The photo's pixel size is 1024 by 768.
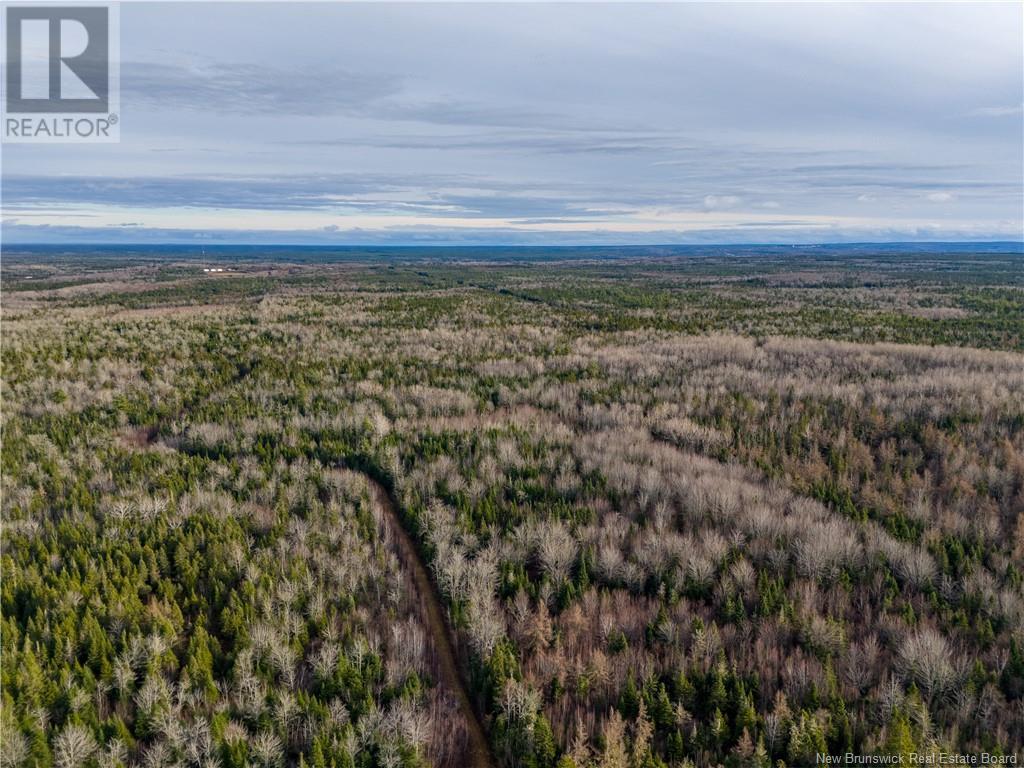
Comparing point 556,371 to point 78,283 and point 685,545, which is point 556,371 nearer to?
point 685,545

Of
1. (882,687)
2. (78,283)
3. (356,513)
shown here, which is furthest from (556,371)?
(78,283)

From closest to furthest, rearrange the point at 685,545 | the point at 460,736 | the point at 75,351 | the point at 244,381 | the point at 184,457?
the point at 460,736
the point at 685,545
the point at 184,457
the point at 244,381
the point at 75,351

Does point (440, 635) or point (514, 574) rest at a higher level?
point (514, 574)

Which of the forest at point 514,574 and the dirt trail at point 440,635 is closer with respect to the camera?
the forest at point 514,574

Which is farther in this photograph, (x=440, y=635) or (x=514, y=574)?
(x=514, y=574)

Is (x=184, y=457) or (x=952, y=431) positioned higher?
(x=952, y=431)
